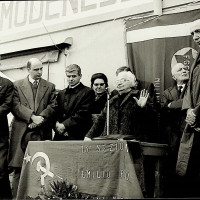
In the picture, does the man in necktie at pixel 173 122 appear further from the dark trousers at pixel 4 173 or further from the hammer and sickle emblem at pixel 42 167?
the dark trousers at pixel 4 173

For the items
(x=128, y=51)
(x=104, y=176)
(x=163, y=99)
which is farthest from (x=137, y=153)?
(x=128, y=51)

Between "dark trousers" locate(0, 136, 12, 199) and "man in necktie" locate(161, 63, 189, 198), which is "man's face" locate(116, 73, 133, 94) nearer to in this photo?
"man in necktie" locate(161, 63, 189, 198)

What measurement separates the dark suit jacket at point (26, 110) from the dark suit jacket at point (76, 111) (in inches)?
5.4

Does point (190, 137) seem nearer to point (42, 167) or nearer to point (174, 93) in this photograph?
point (174, 93)

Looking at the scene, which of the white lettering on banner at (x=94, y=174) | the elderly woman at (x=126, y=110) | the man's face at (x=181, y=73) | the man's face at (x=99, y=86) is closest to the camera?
the white lettering on banner at (x=94, y=174)

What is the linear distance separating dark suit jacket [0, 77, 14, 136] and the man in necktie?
6.37ft

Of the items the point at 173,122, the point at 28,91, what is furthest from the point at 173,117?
the point at 28,91

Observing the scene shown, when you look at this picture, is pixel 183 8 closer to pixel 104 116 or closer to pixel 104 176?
pixel 104 116

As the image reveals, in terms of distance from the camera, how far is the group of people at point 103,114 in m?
3.87

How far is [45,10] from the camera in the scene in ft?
22.1

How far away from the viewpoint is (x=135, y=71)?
18.0 feet

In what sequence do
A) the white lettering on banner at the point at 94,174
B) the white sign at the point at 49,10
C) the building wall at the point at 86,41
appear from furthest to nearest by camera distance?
the white sign at the point at 49,10 → the building wall at the point at 86,41 → the white lettering on banner at the point at 94,174

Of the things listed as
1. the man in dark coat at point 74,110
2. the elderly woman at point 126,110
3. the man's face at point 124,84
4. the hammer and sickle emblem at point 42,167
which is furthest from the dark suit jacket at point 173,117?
the hammer and sickle emblem at point 42,167

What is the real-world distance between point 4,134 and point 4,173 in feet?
1.60
